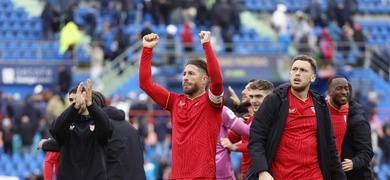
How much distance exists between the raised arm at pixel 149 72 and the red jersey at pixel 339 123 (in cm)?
210

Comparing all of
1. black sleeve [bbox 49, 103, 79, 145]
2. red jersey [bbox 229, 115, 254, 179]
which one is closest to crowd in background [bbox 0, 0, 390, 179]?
red jersey [bbox 229, 115, 254, 179]

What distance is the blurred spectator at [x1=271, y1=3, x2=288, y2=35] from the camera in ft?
101

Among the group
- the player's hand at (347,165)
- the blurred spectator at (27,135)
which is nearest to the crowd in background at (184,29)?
the blurred spectator at (27,135)

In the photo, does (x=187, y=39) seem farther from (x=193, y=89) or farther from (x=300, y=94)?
(x=300, y=94)

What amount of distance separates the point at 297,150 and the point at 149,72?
5.43 feet

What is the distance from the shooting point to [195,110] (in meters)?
10.5

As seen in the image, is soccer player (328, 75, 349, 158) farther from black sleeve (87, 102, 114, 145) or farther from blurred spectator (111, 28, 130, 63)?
blurred spectator (111, 28, 130, 63)

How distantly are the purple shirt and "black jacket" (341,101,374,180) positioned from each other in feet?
4.35

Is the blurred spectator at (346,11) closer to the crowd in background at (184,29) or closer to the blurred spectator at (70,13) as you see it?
the crowd in background at (184,29)

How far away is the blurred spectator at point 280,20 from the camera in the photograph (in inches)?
1208

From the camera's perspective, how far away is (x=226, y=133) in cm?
1180

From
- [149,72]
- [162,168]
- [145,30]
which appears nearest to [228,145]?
[149,72]

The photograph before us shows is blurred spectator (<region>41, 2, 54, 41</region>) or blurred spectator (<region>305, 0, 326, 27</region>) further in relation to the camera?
blurred spectator (<region>305, 0, 326, 27</region>)

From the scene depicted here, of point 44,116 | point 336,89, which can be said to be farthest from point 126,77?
point 336,89
